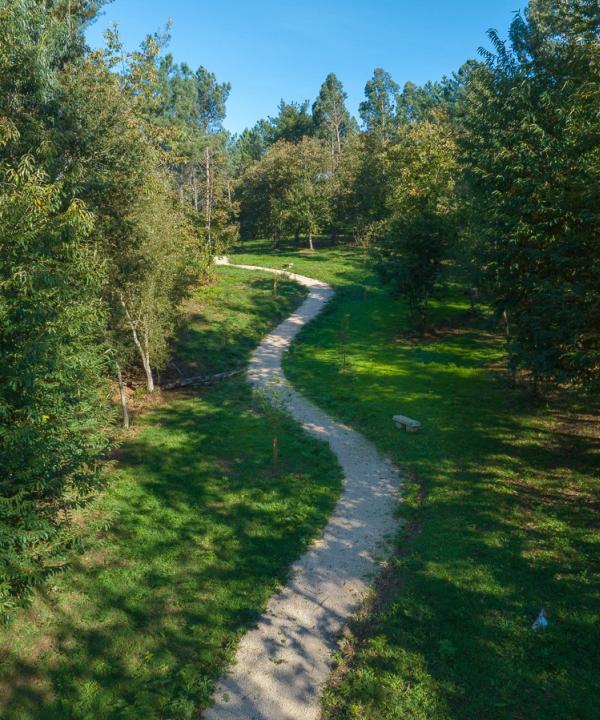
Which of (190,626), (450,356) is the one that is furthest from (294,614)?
(450,356)

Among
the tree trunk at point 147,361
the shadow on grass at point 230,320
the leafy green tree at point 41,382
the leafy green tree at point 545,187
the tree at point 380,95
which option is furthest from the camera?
the tree at point 380,95

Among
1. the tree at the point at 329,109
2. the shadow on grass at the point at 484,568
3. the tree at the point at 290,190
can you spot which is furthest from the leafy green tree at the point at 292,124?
the shadow on grass at the point at 484,568

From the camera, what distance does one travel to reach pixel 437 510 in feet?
46.0

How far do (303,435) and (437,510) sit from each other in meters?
6.94

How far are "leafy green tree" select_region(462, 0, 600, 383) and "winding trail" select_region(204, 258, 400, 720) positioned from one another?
6.13 metres

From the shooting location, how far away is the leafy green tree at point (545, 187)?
1301 centimetres

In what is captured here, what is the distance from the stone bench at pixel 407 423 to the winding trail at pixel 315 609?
5.58 feet

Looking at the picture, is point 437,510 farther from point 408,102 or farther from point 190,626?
point 408,102

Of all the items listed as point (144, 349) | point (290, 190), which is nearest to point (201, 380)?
point (144, 349)

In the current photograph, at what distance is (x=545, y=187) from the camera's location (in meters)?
13.9

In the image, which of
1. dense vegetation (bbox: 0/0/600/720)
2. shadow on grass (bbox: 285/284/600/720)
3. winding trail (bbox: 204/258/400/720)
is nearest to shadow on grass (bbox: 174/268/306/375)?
dense vegetation (bbox: 0/0/600/720)

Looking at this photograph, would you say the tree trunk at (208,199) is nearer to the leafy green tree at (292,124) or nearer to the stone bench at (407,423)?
the stone bench at (407,423)

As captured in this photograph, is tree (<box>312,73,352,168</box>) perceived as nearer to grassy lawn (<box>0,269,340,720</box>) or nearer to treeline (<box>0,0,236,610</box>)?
treeline (<box>0,0,236,610</box>)

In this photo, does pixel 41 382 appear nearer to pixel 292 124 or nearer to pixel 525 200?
pixel 525 200
